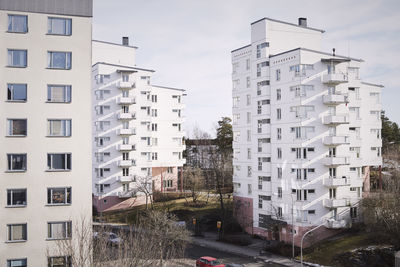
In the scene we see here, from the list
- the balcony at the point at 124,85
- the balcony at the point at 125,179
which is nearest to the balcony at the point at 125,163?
the balcony at the point at 125,179

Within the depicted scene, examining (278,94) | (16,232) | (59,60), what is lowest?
(16,232)

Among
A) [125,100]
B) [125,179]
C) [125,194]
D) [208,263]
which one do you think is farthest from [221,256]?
[125,100]

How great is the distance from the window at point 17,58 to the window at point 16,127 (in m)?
3.94

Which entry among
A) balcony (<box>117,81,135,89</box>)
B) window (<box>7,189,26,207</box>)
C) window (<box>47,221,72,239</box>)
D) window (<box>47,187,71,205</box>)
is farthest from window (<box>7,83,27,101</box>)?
balcony (<box>117,81,135,89</box>)

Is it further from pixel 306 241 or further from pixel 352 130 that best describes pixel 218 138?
pixel 306 241

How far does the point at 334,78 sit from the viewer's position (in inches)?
2184

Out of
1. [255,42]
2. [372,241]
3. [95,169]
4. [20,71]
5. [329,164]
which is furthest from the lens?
[95,169]

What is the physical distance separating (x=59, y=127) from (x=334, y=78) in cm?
3637

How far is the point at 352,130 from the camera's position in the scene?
206 ft

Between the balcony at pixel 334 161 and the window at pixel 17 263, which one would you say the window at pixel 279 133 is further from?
the window at pixel 17 263

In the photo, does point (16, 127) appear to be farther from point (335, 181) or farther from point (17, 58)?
point (335, 181)

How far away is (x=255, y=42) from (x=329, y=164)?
64.9ft

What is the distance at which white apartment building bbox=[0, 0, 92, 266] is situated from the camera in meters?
31.0

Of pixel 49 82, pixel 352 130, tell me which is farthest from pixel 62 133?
pixel 352 130
